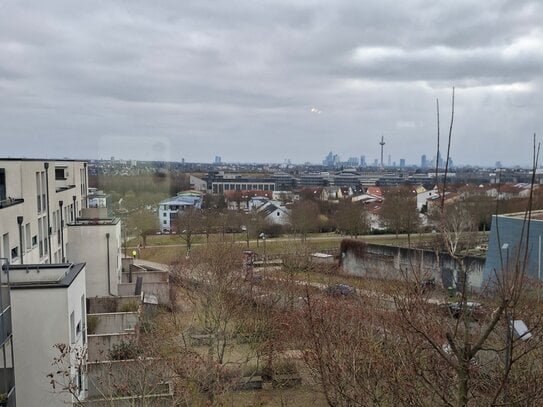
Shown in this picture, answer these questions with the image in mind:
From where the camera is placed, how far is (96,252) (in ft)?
41.0

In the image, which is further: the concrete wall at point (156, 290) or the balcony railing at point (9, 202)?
the concrete wall at point (156, 290)

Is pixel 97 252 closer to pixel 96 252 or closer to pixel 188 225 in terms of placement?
pixel 96 252

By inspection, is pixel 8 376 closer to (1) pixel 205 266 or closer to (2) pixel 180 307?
(1) pixel 205 266

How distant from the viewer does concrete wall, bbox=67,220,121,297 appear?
12.3 meters

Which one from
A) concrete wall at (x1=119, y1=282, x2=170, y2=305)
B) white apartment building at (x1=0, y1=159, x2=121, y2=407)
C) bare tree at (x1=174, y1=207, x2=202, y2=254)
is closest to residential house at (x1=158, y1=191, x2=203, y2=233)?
bare tree at (x1=174, y1=207, x2=202, y2=254)

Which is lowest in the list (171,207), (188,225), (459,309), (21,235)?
(188,225)

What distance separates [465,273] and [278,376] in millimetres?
7386

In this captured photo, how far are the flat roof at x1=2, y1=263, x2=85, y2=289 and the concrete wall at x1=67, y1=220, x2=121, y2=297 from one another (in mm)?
5751

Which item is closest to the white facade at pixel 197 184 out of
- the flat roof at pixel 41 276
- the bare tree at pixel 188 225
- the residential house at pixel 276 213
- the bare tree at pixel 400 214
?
the residential house at pixel 276 213

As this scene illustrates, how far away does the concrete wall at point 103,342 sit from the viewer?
A: 866 centimetres

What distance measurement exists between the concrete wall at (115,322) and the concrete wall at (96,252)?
2.55 meters

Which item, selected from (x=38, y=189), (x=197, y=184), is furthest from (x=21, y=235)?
(x=197, y=184)

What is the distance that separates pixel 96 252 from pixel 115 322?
310 cm

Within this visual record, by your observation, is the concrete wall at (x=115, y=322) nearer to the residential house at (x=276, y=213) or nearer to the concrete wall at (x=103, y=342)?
the concrete wall at (x=103, y=342)
